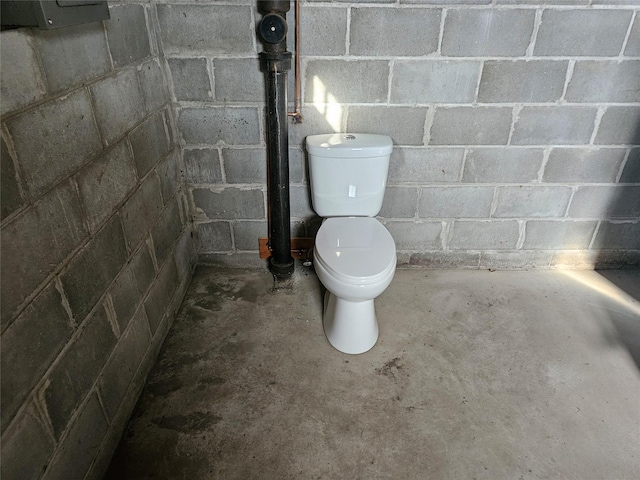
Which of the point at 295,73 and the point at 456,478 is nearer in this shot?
the point at 456,478

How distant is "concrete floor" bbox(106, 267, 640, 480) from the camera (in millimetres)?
1377

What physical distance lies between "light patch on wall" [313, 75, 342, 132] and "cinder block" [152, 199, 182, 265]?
2.68ft

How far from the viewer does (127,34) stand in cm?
149

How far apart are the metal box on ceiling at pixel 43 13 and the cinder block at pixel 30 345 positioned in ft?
2.00

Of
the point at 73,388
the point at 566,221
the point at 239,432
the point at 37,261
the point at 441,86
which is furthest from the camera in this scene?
the point at 566,221

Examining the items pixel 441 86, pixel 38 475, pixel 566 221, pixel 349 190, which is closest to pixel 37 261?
pixel 38 475

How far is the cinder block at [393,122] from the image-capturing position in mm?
1952

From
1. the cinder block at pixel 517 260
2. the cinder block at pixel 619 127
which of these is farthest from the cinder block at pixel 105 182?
the cinder block at pixel 619 127

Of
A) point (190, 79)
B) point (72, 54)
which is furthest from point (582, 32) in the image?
point (72, 54)

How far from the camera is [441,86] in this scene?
1903 millimetres

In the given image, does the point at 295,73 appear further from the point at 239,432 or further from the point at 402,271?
the point at 239,432

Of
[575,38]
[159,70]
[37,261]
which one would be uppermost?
[575,38]

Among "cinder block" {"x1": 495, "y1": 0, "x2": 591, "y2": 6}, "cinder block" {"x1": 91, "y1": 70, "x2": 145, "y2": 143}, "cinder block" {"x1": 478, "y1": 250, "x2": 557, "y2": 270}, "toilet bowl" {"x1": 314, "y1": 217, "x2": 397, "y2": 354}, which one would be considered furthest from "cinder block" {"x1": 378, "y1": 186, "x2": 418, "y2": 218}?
"cinder block" {"x1": 91, "y1": 70, "x2": 145, "y2": 143}

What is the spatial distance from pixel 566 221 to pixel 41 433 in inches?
95.2
